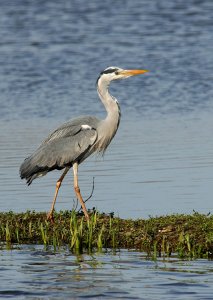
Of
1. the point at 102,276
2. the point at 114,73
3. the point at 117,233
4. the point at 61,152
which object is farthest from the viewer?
the point at 114,73

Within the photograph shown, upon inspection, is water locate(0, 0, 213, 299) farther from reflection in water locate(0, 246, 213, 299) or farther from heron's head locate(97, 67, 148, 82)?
heron's head locate(97, 67, 148, 82)

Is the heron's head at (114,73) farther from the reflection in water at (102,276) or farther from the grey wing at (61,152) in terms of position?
the reflection in water at (102,276)

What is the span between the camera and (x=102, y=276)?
33.8 ft

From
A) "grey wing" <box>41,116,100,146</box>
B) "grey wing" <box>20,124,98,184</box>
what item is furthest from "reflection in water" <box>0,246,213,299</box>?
"grey wing" <box>41,116,100,146</box>

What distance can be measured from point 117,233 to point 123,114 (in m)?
8.22

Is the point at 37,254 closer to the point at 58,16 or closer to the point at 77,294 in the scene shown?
the point at 77,294

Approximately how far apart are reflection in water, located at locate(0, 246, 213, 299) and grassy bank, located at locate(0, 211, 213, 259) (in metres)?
0.22

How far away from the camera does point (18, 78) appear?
80.4 ft

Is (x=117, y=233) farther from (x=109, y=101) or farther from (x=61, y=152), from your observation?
(x=109, y=101)

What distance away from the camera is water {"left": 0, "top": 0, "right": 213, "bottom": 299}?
10.4 meters

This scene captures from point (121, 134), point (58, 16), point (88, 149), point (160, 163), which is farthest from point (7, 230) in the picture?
point (58, 16)

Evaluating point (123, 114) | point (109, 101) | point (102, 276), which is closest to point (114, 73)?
point (109, 101)

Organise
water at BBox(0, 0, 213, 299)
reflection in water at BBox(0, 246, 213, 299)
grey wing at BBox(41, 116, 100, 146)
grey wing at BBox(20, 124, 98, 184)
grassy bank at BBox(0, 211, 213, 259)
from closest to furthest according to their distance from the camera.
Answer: reflection in water at BBox(0, 246, 213, 299) < water at BBox(0, 0, 213, 299) < grassy bank at BBox(0, 211, 213, 259) < grey wing at BBox(20, 124, 98, 184) < grey wing at BBox(41, 116, 100, 146)

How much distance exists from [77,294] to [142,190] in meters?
4.05
